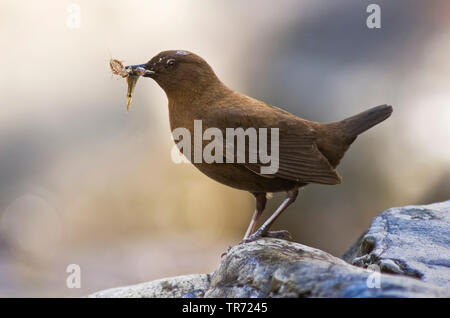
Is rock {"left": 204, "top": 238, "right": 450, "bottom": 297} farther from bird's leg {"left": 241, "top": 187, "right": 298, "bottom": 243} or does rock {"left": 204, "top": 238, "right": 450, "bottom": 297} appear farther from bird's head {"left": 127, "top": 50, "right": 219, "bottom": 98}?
bird's head {"left": 127, "top": 50, "right": 219, "bottom": 98}

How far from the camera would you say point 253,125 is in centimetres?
249

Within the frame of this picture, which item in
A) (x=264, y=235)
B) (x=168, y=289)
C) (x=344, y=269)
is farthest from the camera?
(x=264, y=235)

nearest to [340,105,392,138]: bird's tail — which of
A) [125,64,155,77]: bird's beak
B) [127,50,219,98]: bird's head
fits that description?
[127,50,219,98]: bird's head

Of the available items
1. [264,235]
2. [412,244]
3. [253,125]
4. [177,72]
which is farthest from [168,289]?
[412,244]

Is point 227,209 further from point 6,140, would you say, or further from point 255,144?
point 255,144

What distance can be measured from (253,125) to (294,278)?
841 millimetres

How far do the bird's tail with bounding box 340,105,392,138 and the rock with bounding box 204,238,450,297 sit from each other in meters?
0.65

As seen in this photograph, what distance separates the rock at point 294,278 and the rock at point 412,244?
39cm

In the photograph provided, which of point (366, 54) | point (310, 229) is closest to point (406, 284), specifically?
point (310, 229)

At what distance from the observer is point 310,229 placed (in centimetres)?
482

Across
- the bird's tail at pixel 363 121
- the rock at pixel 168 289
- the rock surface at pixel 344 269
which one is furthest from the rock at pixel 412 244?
the rock at pixel 168 289

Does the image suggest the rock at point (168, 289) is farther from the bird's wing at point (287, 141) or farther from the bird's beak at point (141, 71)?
the bird's beak at point (141, 71)

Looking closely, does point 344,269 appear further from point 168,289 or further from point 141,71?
point 141,71

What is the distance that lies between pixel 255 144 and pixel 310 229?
2564mm
